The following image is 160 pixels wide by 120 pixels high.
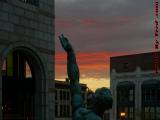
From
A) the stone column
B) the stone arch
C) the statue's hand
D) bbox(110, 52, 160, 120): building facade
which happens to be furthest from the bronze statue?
the stone column

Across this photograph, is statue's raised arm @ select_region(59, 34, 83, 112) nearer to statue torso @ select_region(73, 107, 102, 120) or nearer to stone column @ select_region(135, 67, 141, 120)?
statue torso @ select_region(73, 107, 102, 120)

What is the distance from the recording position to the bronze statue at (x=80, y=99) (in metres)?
5.11

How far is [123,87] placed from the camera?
76125 mm

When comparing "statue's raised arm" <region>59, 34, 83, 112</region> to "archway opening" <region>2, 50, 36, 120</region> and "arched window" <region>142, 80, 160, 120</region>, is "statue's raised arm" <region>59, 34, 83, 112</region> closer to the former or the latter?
"archway opening" <region>2, 50, 36, 120</region>

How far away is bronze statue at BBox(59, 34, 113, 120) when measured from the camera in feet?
16.8

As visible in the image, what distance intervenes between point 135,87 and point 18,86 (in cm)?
5078

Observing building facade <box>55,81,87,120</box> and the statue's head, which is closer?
the statue's head

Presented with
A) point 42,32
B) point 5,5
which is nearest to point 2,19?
point 5,5

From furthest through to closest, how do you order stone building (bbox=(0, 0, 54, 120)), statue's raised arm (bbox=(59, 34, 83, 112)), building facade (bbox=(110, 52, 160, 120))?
building facade (bbox=(110, 52, 160, 120)) < stone building (bbox=(0, 0, 54, 120)) < statue's raised arm (bbox=(59, 34, 83, 112))

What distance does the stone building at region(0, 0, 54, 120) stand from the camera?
2324cm

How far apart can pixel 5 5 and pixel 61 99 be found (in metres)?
62.4

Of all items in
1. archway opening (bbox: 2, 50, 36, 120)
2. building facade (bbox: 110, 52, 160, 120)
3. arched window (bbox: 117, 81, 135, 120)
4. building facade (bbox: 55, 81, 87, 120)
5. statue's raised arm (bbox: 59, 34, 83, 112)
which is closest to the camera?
statue's raised arm (bbox: 59, 34, 83, 112)

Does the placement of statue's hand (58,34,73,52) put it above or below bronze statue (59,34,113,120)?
above

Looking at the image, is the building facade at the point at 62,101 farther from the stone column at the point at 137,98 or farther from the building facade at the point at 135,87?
the stone column at the point at 137,98
